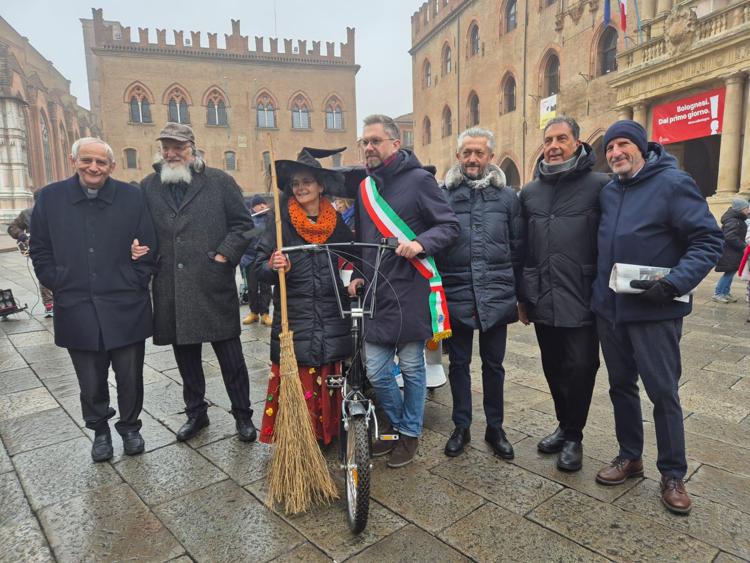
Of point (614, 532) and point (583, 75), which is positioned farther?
point (583, 75)

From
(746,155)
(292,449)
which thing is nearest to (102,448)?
(292,449)

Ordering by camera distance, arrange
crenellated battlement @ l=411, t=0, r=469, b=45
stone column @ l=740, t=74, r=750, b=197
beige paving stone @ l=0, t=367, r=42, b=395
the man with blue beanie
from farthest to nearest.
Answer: crenellated battlement @ l=411, t=0, r=469, b=45, stone column @ l=740, t=74, r=750, b=197, beige paving stone @ l=0, t=367, r=42, b=395, the man with blue beanie

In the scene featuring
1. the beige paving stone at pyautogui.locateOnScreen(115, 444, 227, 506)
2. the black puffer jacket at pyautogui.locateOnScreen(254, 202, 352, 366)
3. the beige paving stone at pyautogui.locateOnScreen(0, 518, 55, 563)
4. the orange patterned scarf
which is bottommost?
the beige paving stone at pyautogui.locateOnScreen(0, 518, 55, 563)

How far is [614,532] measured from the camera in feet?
8.29

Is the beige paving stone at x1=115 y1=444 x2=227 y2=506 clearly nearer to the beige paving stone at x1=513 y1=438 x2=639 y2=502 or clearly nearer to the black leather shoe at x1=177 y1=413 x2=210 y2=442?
the black leather shoe at x1=177 y1=413 x2=210 y2=442

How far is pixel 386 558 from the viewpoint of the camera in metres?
2.38

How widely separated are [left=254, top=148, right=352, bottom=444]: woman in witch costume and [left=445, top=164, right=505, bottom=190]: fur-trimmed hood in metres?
0.72

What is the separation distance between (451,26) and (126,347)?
99.8 ft

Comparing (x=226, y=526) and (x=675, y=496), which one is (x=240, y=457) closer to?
(x=226, y=526)

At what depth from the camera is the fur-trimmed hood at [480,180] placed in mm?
3250

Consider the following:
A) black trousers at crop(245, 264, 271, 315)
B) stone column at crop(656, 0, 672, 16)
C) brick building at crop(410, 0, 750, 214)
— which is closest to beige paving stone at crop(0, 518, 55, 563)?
black trousers at crop(245, 264, 271, 315)

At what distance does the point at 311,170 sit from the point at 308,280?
68 cm

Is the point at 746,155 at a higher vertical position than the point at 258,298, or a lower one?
higher

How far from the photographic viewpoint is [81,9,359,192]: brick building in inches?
1443
